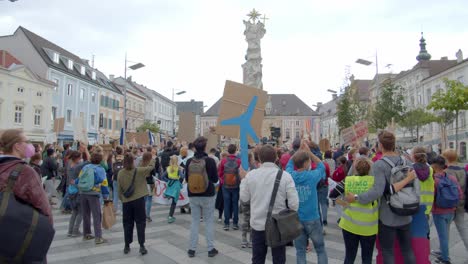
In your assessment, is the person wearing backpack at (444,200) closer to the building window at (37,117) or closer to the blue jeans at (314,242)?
the blue jeans at (314,242)

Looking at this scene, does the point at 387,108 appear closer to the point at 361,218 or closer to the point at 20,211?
the point at 361,218

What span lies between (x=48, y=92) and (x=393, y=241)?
1543 inches

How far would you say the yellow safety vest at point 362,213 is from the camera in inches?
173

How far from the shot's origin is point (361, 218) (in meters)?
4.41

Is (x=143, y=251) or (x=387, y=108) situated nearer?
(x=143, y=251)

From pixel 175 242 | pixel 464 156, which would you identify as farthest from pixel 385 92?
pixel 175 242

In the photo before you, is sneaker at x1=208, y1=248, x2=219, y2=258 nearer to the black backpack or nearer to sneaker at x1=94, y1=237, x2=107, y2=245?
sneaker at x1=94, y1=237, x2=107, y2=245

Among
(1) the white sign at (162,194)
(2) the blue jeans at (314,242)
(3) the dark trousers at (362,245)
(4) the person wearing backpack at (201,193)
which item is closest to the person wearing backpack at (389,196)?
(3) the dark trousers at (362,245)

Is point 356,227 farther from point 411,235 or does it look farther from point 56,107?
point 56,107

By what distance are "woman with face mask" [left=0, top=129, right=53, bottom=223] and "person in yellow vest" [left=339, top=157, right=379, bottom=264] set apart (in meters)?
3.37

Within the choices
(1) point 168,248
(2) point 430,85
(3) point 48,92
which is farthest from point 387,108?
(3) point 48,92

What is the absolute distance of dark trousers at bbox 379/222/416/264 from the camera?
439 cm

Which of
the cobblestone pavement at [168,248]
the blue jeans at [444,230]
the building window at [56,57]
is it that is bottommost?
the cobblestone pavement at [168,248]

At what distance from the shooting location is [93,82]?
46656 millimetres
